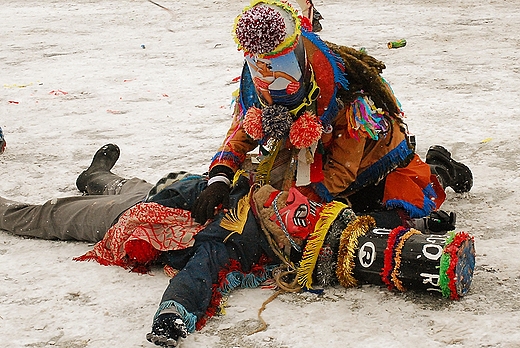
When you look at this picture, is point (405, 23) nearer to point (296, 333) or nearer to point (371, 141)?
point (371, 141)

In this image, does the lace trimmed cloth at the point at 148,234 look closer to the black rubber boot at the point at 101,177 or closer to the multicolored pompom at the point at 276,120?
the multicolored pompom at the point at 276,120

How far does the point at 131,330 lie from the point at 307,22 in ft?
4.32

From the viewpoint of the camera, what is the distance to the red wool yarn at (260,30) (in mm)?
2541

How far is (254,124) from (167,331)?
877 mm

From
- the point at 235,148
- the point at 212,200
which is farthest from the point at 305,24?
the point at 212,200

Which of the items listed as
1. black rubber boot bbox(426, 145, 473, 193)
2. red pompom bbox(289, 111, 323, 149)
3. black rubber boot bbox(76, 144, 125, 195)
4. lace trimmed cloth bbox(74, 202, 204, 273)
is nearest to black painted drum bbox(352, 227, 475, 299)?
red pompom bbox(289, 111, 323, 149)

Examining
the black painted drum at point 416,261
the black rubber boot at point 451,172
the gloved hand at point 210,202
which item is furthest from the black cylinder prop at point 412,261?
the black rubber boot at point 451,172

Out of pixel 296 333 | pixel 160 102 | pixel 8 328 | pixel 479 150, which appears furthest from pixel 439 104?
pixel 8 328

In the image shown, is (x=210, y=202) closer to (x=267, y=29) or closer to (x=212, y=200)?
(x=212, y=200)

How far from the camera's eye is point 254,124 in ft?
9.05

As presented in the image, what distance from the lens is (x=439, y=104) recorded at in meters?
5.01

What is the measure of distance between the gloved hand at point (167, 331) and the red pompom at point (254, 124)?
805 mm

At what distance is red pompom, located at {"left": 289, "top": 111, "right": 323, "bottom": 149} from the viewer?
2.69m

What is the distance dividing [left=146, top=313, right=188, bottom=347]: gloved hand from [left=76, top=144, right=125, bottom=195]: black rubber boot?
4.43 ft
